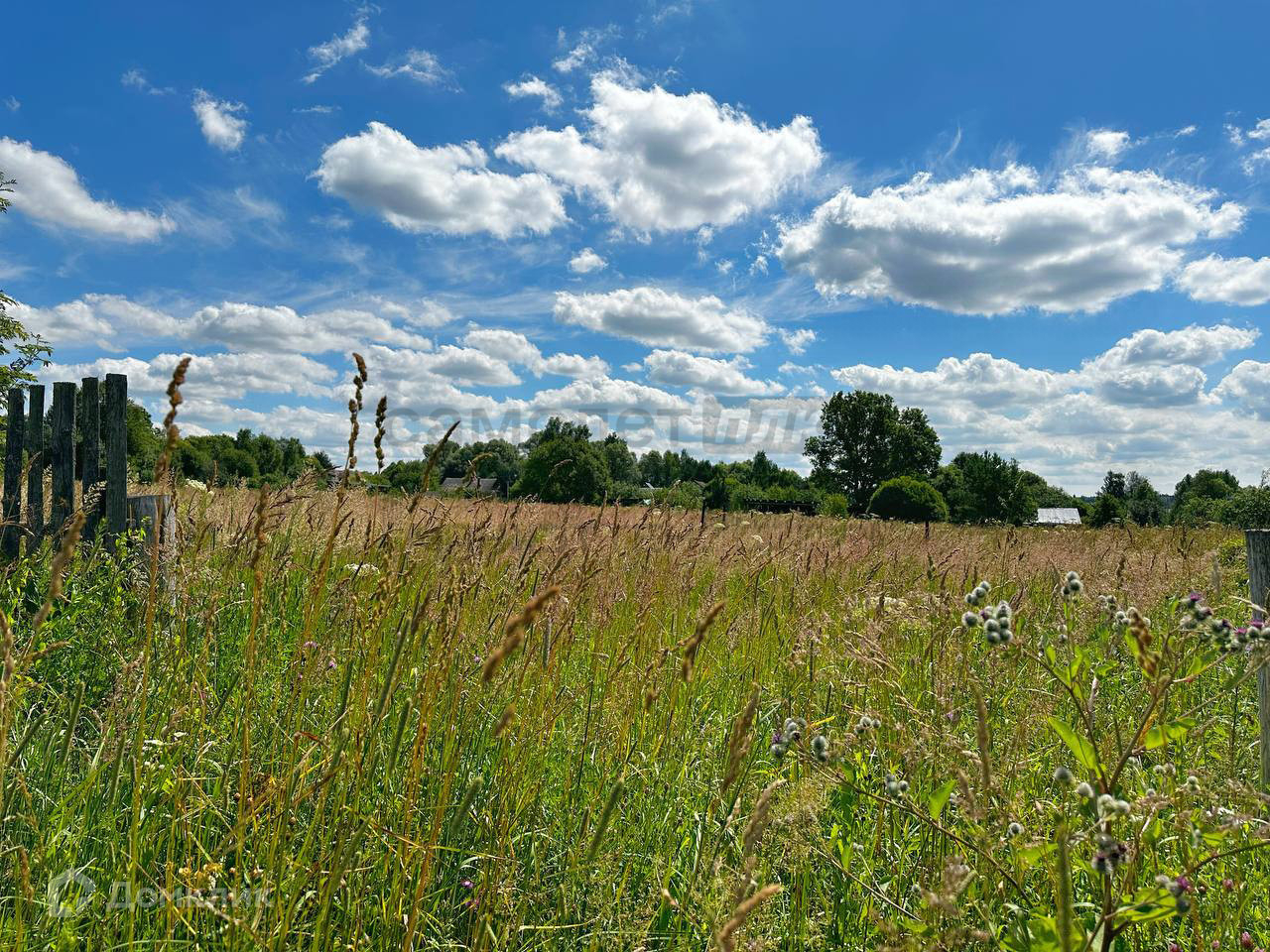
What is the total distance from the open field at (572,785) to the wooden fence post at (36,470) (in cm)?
219

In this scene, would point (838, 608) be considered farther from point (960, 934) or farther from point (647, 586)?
point (960, 934)

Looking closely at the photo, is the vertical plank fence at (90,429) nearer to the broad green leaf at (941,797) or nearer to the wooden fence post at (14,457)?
the wooden fence post at (14,457)

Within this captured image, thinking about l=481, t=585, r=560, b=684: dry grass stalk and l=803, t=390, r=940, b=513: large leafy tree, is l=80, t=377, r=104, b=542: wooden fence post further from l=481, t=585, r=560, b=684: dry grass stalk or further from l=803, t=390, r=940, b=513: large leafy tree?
l=803, t=390, r=940, b=513: large leafy tree

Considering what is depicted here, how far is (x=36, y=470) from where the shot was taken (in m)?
5.86

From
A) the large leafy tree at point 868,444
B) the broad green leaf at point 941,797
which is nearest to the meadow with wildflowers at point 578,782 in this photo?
the broad green leaf at point 941,797

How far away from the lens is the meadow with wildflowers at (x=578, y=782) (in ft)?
4.45

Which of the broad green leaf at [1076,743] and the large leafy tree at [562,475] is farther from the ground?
the large leafy tree at [562,475]

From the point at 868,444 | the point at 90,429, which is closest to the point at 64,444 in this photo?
the point at 90,429

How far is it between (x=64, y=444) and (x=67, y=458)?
116 mm

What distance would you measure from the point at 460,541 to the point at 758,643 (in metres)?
1.65

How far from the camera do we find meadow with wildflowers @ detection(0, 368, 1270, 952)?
1355mm

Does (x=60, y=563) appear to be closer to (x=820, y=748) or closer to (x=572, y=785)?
(x=820, y=748)

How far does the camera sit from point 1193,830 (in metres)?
1.31

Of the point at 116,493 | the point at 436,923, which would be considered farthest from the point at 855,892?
the point at 116,493
